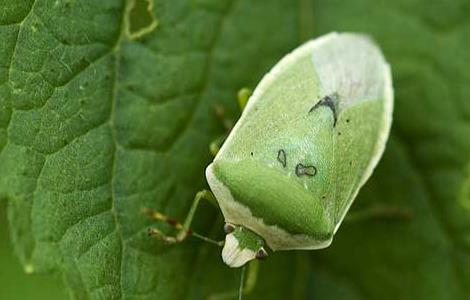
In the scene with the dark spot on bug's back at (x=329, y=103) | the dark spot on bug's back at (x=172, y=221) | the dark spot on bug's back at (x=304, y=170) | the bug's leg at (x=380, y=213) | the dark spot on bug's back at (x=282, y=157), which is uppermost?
the dark spot on bug's back at (x=329, y=103)

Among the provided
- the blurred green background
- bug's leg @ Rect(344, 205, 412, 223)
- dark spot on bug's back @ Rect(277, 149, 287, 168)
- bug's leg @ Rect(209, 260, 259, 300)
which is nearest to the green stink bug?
dark spot on bug's back @ Rect(277, 149, 287, 168)

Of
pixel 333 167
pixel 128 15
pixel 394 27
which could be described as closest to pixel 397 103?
pixel 394 27

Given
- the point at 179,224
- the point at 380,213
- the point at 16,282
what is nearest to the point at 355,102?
the point at 380,213

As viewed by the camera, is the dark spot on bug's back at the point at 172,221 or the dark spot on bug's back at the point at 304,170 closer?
the dark spot on bug's back at the point at 304,170

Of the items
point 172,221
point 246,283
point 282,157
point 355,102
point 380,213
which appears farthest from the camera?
point 380,213

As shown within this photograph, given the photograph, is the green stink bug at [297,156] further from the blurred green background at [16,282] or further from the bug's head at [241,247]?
the blurred green background at [16,282]

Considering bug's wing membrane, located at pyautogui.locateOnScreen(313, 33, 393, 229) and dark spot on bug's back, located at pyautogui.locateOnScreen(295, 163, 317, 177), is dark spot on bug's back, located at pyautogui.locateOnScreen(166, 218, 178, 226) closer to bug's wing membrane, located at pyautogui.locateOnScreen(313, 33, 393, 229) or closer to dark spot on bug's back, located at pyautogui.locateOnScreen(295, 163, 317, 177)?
dark spot on bug's back, located at pyautogui.locateOnScreen(295, 163, 317, 177)

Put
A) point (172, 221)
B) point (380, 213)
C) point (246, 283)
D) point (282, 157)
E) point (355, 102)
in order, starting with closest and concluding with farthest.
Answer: point (282, 157), point (172, 221), point (355, 102), point (246, 283), point (380, 213)

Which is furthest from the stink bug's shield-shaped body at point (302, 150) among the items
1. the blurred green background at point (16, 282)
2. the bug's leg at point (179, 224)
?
the blurred green background at point (16, 282)

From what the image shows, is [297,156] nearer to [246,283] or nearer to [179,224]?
[179,224]
